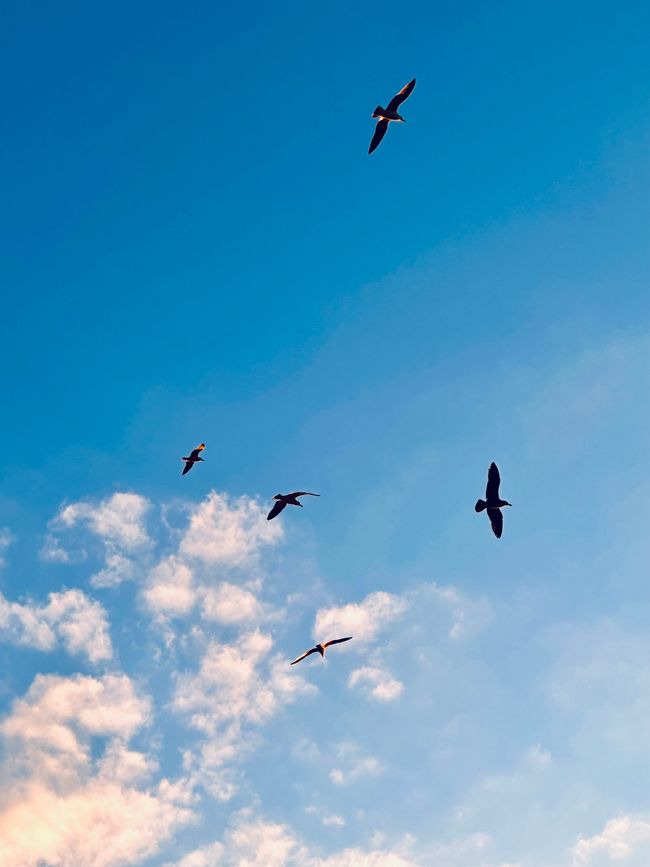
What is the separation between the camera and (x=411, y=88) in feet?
137

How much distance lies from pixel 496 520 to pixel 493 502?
40.7 inches

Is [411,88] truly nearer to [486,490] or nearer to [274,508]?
[486,490]

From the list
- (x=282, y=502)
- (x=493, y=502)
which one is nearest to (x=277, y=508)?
(x=282, y=502)

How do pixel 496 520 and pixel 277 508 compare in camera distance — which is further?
pixel 277 508

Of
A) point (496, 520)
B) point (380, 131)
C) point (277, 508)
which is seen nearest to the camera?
point (496, 520)

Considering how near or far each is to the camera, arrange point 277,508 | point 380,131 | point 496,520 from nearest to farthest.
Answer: point 496,520 → point 380,131 → point 277,508

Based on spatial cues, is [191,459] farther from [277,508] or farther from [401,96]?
[401,96]

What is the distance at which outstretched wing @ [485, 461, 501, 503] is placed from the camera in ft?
134

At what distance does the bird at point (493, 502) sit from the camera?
4047 centimetres

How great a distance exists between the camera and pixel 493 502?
134 ft

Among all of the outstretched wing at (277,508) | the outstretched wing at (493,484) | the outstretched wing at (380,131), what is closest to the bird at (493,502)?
the outstretched wing at (493,484)

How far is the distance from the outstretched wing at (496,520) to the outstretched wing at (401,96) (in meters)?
23.8

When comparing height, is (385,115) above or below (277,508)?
above

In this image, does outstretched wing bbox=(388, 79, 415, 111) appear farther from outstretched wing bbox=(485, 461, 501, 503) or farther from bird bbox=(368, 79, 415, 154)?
outstretched wing bbox=(485, 461, 501, 503)
